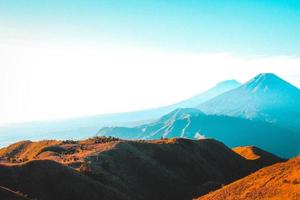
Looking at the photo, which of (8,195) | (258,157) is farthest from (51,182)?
(258,157)

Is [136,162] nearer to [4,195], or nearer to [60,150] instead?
[60,150]

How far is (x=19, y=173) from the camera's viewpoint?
5503 cm

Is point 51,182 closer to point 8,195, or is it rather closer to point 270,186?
→ point 8,195

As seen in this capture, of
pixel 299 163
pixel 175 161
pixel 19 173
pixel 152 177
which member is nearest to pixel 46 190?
pixel 19 173

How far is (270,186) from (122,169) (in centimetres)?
3981

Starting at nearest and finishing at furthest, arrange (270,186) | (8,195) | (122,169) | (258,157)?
(8,195)
(270,186)
(122,169)
(258,157)

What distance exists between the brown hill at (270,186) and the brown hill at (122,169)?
21.8 metres

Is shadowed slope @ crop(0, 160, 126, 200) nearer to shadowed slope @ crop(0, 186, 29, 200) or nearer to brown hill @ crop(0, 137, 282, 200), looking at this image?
brown hill @ crop(0, 137, 282, 200)

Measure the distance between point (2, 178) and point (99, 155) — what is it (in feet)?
86.7

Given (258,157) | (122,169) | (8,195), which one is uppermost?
(8,195)

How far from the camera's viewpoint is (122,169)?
248 feet

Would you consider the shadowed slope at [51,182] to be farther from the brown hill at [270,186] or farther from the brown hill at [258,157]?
the brown hill at [258,157]

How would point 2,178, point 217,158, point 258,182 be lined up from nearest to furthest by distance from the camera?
1. point 258,182
2. point 2,178
3. point 217,158

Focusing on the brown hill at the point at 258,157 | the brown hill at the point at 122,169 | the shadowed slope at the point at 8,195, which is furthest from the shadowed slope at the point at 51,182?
the brown hill at the point at 258,157
